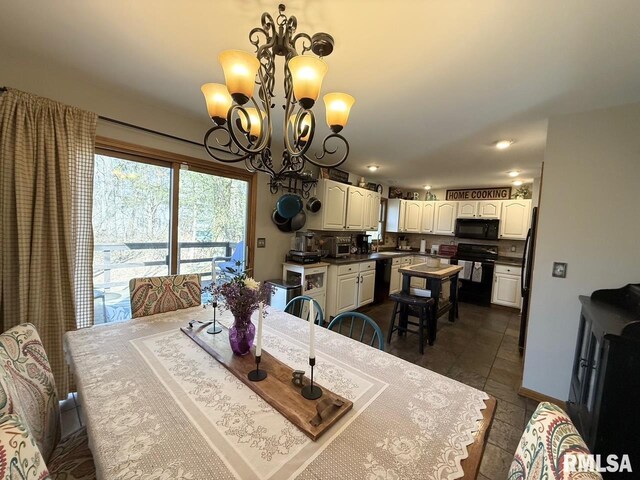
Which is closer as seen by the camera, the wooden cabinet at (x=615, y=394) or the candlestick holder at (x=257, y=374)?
the candlestick holder at (x=257, y=374)

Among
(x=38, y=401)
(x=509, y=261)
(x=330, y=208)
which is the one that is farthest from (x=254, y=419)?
(x=509, y=261)

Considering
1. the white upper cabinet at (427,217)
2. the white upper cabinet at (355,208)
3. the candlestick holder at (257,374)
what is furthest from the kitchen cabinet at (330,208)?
the candlestick holder at (257,374)

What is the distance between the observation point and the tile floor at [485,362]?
1670 millimetres

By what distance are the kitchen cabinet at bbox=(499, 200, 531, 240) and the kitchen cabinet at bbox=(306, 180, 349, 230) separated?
3.11m

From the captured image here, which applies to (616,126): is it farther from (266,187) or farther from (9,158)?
(9,158)

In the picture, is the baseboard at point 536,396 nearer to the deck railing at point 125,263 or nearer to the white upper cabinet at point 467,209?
the deck railing at point 125,263

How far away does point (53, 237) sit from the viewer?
5.61 ft

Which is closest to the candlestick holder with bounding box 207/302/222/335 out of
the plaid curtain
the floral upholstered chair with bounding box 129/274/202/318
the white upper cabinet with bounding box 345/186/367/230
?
the floral upholstered chair with bounding box 129/274/202/318

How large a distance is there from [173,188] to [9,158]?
39.4 inches

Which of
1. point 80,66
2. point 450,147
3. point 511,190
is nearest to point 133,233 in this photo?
point 80,66

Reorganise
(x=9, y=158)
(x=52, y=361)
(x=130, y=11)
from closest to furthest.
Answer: (x=130, y=11) → (x=9, y=158) → (x=52, y=361)

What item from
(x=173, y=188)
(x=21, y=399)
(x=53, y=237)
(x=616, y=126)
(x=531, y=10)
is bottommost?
(x=21, y=399)

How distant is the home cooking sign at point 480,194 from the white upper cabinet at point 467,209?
0.34 metres

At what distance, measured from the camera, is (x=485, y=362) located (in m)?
2.70
